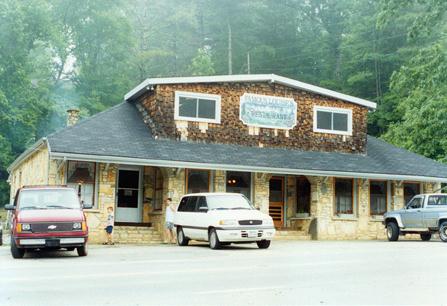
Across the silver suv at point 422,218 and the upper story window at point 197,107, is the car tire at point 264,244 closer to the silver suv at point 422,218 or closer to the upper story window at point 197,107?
the silver suv at point 422,218

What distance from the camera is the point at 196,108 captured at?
27.1 m

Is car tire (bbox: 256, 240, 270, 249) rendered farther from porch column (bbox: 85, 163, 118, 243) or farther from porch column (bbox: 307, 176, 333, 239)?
porch column (bbox: 307, 176, 333, 239)

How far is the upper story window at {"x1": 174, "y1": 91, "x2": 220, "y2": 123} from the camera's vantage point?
26797 mm

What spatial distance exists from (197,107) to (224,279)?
16003mm

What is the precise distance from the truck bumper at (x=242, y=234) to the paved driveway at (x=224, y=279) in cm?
162

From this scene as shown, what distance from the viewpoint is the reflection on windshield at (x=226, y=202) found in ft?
67.1

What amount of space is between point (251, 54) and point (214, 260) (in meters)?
45.4

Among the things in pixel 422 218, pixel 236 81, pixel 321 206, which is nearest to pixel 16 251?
pixel 236 81

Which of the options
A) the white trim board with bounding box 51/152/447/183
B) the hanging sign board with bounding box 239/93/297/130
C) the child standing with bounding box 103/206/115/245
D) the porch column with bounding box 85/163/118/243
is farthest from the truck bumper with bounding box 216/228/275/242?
the hanging sign board with bounding box 239/93/297/130

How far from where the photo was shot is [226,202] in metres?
20.6

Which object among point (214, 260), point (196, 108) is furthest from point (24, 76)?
point (214, 260)

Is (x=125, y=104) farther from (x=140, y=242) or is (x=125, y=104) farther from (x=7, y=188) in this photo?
(x=7, y=188)

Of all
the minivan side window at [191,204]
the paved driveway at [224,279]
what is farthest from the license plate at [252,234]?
the minivan side window at [191,204]

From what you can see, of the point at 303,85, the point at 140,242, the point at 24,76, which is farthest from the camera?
the point at 24,76
